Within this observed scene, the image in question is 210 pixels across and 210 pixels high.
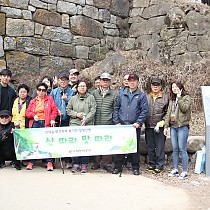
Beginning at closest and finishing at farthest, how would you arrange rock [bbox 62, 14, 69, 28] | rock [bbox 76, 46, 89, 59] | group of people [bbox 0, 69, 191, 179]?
1. group of people [bbox 0, 69, 191, 179]
2. rock [bbox 62, 14, 69, 28]
3. rock [bbox 76, 46, 89, 59]

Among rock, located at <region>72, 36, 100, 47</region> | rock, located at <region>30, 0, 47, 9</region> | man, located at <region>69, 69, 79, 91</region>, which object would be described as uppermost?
rock, located at <region>30, 0, 47, 9</region>

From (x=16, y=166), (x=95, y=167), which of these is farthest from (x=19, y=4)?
(x=95, y=167)

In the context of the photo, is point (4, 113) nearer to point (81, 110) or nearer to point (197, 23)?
point (81, 110)

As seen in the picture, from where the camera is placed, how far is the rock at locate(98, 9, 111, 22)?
1085 centimetres

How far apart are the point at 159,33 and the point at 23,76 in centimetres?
451

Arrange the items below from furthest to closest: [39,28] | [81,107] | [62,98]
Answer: [39,28] < [62,98] < [81,107]

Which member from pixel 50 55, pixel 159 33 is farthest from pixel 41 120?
pixel 159 33

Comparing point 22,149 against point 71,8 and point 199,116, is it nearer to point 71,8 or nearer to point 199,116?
point 199,116

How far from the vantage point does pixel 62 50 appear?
10.1 metres

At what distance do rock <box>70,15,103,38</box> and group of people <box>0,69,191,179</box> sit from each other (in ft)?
15.8

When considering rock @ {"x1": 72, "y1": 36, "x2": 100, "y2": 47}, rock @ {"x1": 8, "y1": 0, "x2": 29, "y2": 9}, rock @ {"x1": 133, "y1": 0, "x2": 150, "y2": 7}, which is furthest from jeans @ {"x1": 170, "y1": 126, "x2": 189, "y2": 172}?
rock @ {"x1": 133, "y1": 0, "x2": 150, "y2": 7}

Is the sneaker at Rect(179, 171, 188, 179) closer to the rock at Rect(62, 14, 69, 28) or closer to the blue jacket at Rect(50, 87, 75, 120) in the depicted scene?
the blue jacket at Rect(50, 87, 75, 120)

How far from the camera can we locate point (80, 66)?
10.4 m

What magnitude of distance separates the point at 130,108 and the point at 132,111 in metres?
0.06
